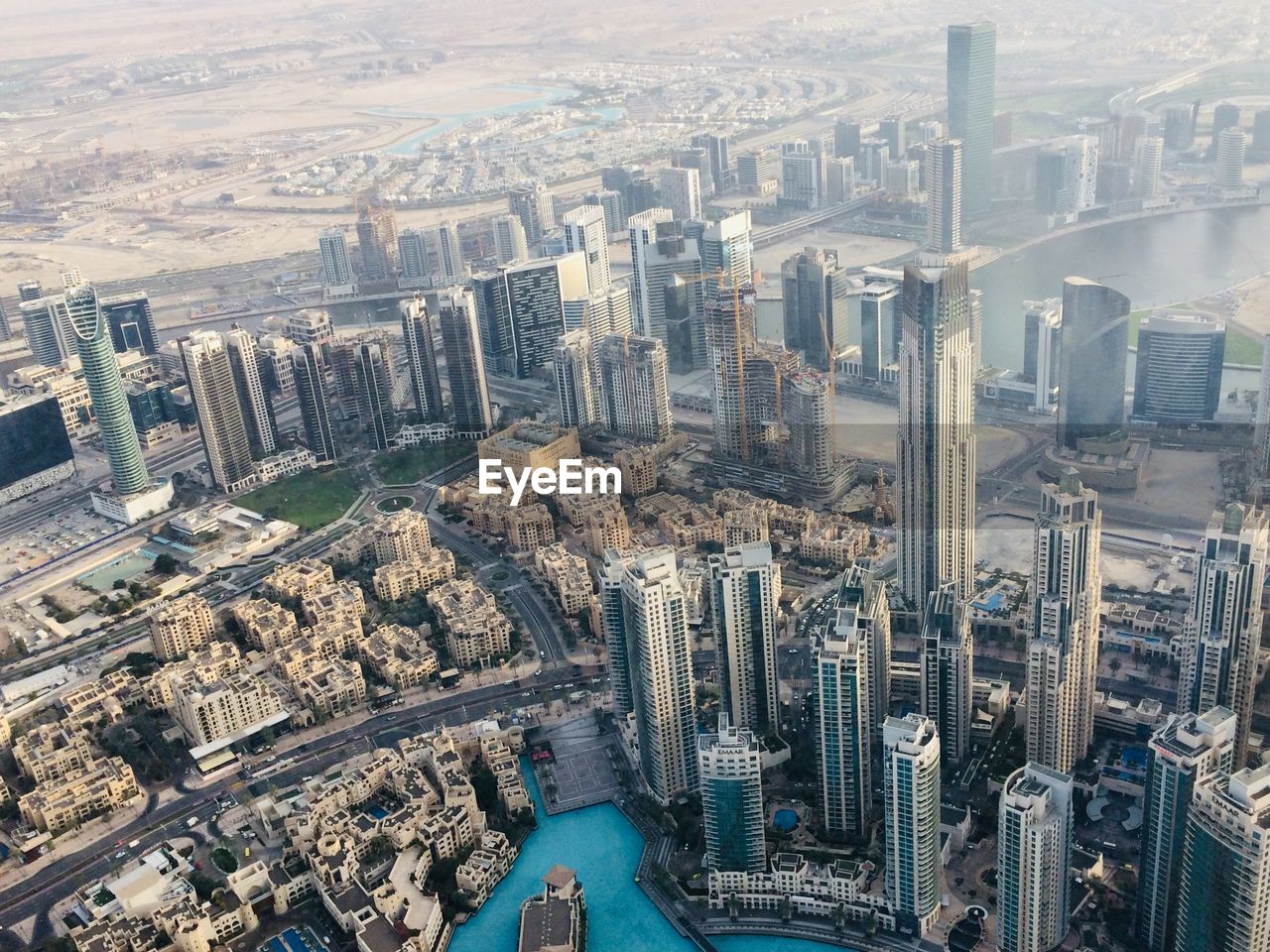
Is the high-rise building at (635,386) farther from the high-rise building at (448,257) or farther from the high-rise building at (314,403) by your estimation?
the high-rise building at (448,257)

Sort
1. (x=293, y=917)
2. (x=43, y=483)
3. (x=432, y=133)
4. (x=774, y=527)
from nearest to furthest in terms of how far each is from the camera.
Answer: (x=293, y=917) < (x=774, y=527) < (x=43, y=483) < (x=432, y=133)

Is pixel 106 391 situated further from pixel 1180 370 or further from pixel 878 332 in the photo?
pixel 1180 370

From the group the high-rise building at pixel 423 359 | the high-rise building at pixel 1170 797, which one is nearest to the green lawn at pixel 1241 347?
the high-rise building at pixel 1170 797

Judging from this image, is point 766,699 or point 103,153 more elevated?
point 103,153

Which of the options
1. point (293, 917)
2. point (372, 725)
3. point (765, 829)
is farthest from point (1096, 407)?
point (293, 917)

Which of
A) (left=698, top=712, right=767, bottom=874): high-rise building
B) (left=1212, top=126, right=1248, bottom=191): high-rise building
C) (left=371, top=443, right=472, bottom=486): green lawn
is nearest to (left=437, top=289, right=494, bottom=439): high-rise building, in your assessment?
(left=371, top=443, right=472, bottom=486): green lawn

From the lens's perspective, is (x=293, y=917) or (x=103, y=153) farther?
(x=103, y=153)

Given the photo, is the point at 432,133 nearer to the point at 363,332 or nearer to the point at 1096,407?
the point at 363,332
